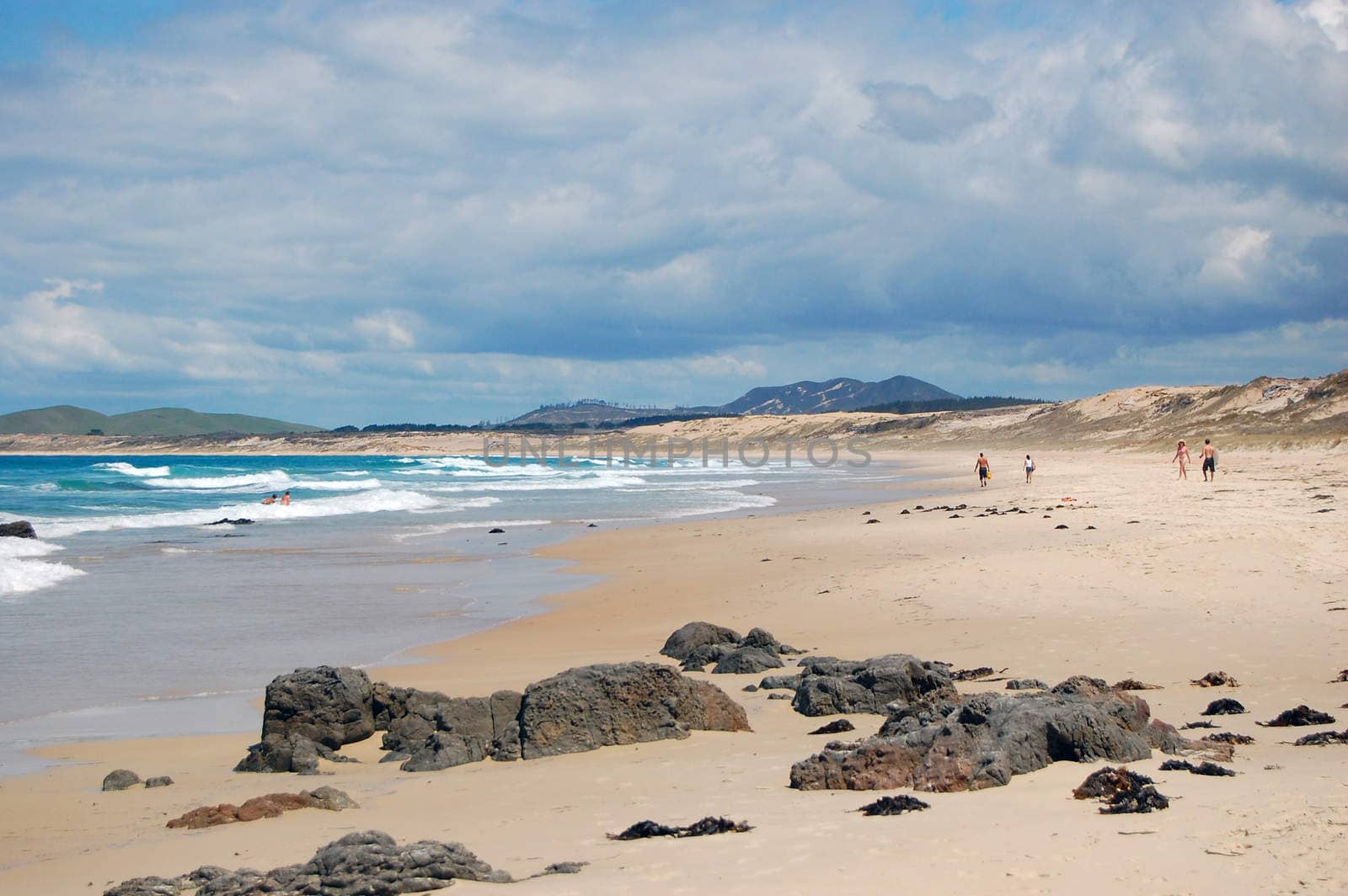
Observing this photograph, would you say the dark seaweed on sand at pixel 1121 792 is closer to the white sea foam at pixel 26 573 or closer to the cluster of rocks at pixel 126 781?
the cluster of rocks at pixel 126 781

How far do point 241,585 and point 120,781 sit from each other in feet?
36.9

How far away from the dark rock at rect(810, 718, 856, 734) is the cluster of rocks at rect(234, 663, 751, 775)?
573 mm

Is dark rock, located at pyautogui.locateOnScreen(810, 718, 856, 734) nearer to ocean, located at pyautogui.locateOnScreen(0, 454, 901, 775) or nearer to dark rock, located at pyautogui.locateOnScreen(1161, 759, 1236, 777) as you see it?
dark rock, located at pyautogui.locateOnScreen(1161, 759, 1236, 777)

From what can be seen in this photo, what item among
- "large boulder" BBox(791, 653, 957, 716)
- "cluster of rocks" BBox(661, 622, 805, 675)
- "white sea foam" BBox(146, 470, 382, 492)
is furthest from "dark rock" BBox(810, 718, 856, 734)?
"white sea foam" BBox(146, 470, 382, 492)

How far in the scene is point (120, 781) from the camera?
7.20m

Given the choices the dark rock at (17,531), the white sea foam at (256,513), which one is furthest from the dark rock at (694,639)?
the white sea foam at (256,513)

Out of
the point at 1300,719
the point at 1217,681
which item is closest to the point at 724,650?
the point at 1217,681

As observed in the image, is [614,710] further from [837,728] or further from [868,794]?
[868,794]

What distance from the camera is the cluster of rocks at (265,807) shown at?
6309 millimetres

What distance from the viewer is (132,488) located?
182 feet

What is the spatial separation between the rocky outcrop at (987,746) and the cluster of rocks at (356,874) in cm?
189

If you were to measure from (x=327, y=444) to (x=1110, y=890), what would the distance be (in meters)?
163

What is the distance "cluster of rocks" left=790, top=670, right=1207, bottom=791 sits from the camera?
6055 millimetres

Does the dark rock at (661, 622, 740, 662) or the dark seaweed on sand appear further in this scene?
the dark rock at (661, 622, 740, 662)
